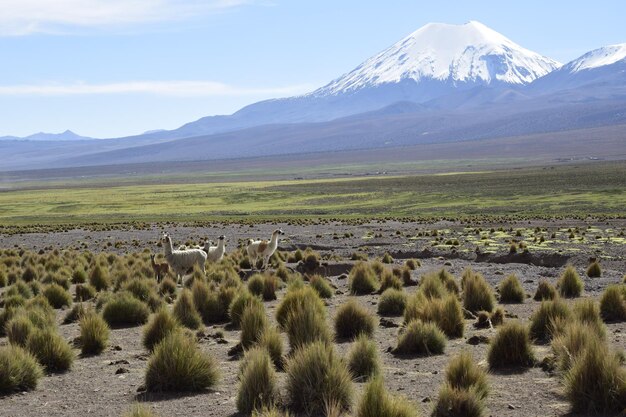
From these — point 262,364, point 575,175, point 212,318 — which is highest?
point 262,364

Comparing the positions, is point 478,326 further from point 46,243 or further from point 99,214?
point 99,214

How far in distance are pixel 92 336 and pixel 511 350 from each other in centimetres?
548

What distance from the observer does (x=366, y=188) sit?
97875 millimetres

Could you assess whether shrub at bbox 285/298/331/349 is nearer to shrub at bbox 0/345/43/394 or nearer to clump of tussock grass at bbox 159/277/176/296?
shrub at bbox 0/345/43/394

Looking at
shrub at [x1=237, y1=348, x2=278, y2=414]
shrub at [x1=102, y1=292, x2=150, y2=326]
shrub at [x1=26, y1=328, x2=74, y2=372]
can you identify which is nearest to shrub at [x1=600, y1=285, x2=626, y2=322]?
shrub at [x1=237, y1=348, x2=278, y2=414]

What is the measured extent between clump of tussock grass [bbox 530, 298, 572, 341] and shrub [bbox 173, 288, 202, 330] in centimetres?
508

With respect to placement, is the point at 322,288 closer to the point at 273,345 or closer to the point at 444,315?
the point at 444,315

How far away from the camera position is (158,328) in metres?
11.1

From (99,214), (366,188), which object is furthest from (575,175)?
(99,214)

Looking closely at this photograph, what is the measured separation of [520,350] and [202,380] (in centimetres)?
371

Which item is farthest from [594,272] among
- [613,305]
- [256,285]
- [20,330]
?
[20,330]

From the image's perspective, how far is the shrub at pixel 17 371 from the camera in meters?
8.80

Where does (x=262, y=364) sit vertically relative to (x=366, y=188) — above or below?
above

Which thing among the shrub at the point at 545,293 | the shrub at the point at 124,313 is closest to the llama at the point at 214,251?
the shrub at the point at 124,313
